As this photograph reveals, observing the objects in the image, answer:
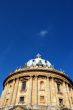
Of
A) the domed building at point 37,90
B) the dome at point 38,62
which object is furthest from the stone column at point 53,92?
the dome at point 38,62

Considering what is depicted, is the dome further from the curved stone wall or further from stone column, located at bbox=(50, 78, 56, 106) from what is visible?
stone column, located at bbox=(50, 78, 56, 106)

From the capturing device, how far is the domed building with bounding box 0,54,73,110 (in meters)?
39.8

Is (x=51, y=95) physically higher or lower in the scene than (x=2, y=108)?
higher

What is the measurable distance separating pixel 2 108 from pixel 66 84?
16.0 metres

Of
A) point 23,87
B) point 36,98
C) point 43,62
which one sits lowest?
point 36,98

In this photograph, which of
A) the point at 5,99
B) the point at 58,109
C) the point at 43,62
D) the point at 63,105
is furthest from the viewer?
the point at 43,62

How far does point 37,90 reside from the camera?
43.0m

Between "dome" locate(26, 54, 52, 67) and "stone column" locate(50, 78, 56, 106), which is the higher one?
"dome" locate(26, 54, 52, 67)

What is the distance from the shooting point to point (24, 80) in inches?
1820

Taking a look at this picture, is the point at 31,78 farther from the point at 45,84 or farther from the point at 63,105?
the point at 63,105

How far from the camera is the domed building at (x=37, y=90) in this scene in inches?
1567

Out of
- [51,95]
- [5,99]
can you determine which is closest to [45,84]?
[51,95]

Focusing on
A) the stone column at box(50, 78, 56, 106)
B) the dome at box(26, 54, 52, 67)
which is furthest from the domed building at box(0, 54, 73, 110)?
the dome at box(26, 54, 52, 67)

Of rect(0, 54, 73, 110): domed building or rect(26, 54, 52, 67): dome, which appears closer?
rect(0, 54, 73, 110): domed building
